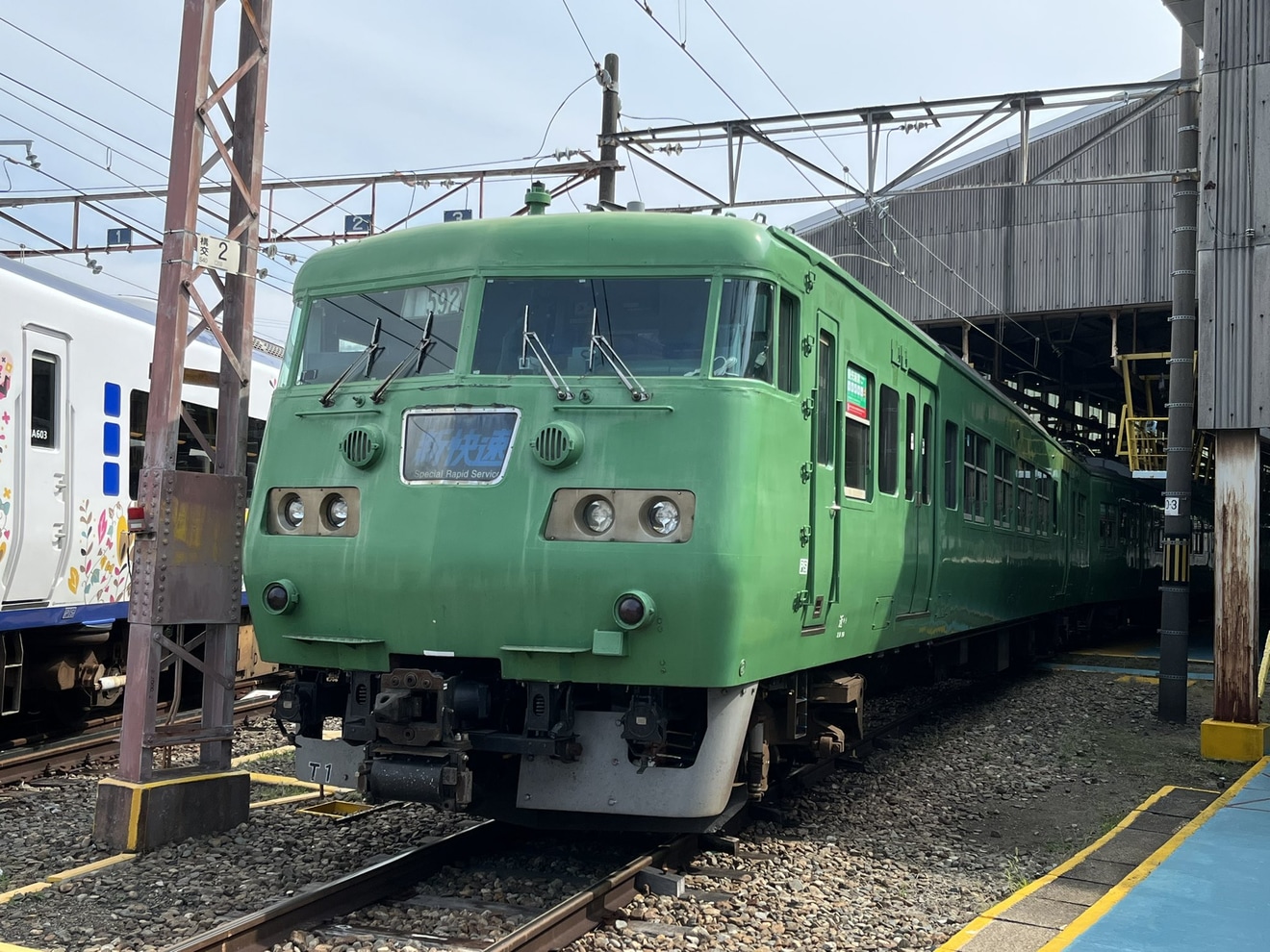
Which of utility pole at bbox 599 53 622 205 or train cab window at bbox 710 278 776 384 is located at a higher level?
utility pole at bbox 599 53 622 205

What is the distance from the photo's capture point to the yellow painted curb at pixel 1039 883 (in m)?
5.32

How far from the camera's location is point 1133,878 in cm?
635

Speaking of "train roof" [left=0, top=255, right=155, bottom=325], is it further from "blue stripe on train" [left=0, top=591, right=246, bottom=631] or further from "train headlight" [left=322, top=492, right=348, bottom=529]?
"train headlight" [left=322, top=492, right=348, bottom=529]

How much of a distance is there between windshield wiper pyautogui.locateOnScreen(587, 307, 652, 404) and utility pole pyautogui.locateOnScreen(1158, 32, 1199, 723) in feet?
24.6

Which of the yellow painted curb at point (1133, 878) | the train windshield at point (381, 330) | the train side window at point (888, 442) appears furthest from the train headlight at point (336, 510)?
the yellow painted curb at point (1133, 878)

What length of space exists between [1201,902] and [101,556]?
8.14 metres

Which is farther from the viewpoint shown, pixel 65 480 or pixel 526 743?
pixel 65 480

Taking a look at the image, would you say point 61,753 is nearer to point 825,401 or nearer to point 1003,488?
point 825,401

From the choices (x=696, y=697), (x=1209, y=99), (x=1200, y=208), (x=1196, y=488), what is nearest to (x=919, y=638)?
(x=696, y=697)

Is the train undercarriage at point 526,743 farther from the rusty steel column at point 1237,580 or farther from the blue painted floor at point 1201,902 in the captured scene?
the rusty steel column at point 1237,580

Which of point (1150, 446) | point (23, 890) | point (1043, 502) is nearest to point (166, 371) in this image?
point (23, 890)

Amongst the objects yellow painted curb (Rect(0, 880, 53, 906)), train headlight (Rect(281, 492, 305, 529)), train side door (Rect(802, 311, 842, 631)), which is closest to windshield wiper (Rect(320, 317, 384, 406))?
train headlight (Rect(281, 492, 305, 529))

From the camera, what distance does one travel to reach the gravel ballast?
18.3 feet

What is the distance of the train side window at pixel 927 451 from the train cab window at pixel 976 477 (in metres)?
1.25
